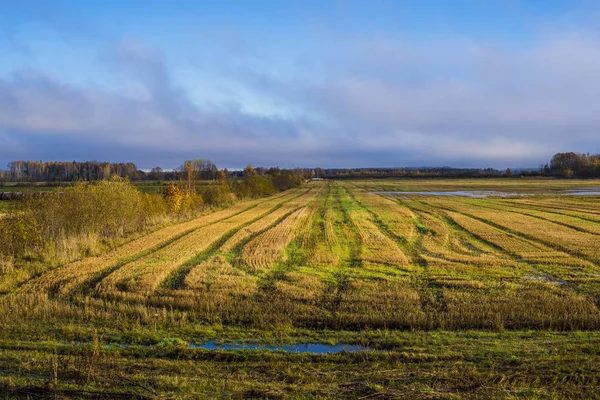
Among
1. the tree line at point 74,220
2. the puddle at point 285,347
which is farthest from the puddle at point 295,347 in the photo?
the tree line at point 74,220

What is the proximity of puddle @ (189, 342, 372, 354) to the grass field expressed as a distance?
9.2 inches

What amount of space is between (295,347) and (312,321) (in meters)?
1.71

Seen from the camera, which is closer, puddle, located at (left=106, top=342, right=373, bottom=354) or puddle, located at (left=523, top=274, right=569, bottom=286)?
puddle, located at (left=106, top=342, right=373, bottom=354)

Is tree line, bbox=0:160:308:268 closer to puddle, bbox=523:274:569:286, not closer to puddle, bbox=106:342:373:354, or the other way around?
puddle, bbox=106:342:373:354

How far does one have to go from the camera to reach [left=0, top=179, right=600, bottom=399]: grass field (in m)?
7.41

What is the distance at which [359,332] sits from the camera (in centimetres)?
1055

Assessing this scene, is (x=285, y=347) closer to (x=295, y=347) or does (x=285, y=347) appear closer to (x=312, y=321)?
(x=295, y=347)

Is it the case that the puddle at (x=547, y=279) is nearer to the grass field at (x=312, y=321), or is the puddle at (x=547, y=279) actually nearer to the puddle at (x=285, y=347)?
the grass field at (x=312, y=321)

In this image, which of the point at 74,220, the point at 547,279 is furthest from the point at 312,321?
the point at 74,220

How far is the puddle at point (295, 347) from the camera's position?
9461 millimetres

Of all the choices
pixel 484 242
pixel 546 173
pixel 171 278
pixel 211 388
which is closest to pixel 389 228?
pixel 484 242

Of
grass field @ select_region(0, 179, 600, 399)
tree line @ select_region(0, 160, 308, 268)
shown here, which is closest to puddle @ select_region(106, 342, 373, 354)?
grass field @ select_region(0, 179, 600, 399)

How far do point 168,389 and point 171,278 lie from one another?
9714 mm

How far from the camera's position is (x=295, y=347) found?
971 centimetres
